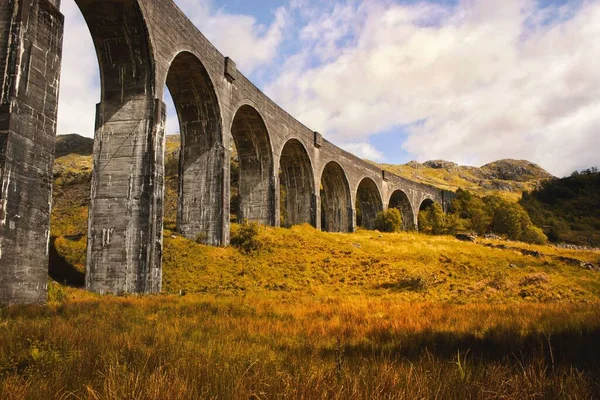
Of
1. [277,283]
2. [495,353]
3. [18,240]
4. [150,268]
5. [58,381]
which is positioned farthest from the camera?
[277,283]

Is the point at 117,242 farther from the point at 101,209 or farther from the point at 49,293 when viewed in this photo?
the point at 49,293

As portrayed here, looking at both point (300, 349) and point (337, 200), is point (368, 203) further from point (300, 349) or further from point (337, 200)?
point (300, 349)

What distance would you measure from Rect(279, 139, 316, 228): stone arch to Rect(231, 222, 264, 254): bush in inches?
472

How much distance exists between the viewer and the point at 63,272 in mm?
15633

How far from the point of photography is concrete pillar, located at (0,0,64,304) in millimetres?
8703

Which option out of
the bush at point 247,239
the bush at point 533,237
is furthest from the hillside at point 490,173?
the bush at point 247,239

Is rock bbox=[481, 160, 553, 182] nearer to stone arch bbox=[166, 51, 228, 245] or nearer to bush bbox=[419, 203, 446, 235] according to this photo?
bush bbox=[419, 203, 446, 235]

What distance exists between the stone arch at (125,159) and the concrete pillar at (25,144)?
442 cm

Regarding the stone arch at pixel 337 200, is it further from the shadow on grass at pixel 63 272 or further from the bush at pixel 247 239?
the shadow on grass at pixel 63 272

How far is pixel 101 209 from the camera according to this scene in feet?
46.9

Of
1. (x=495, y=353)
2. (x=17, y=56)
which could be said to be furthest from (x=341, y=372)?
(x=17, y=56)

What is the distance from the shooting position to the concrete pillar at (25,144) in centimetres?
870

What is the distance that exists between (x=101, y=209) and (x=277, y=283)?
7.53 metres

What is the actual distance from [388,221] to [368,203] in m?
5.15
